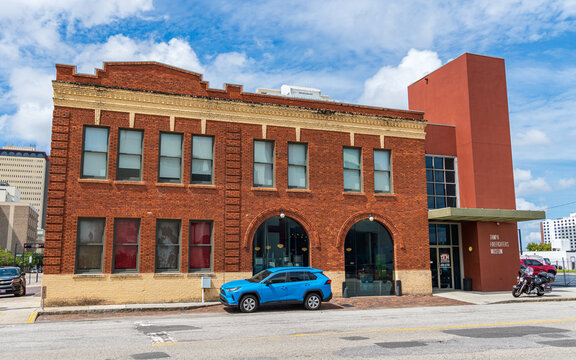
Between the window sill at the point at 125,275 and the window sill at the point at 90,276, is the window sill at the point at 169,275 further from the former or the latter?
the window sill at the point at 90,276

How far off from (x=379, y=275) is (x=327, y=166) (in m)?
6.06

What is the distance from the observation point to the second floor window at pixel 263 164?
22.9 m

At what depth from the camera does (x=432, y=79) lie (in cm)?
3005

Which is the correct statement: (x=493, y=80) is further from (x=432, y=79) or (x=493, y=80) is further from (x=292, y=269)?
(x=292, y=269)

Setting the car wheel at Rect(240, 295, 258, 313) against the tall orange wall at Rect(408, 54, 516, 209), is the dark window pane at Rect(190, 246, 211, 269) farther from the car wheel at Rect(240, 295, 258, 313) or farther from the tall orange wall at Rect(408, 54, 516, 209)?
the tall orange wall at Rect(408, 54, 516, 209)

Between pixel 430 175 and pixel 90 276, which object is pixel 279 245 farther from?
pixel 430 175

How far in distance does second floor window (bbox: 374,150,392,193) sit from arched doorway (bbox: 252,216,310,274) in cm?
486

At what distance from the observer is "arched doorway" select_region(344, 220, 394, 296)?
78.2 ft

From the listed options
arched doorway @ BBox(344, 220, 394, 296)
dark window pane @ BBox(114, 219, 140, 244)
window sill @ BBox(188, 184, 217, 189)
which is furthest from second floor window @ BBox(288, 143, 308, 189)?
dark window pane @ BBox(114, 219, 140, 244)

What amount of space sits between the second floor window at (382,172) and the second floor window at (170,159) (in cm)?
993

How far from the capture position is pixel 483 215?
24.8 m

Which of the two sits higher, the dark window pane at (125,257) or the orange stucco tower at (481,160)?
the orange stucco tower at (481,160)

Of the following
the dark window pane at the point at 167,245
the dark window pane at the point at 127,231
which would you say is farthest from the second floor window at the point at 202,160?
the dark window pane at the point at 127,231

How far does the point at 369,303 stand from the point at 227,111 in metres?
10.7
